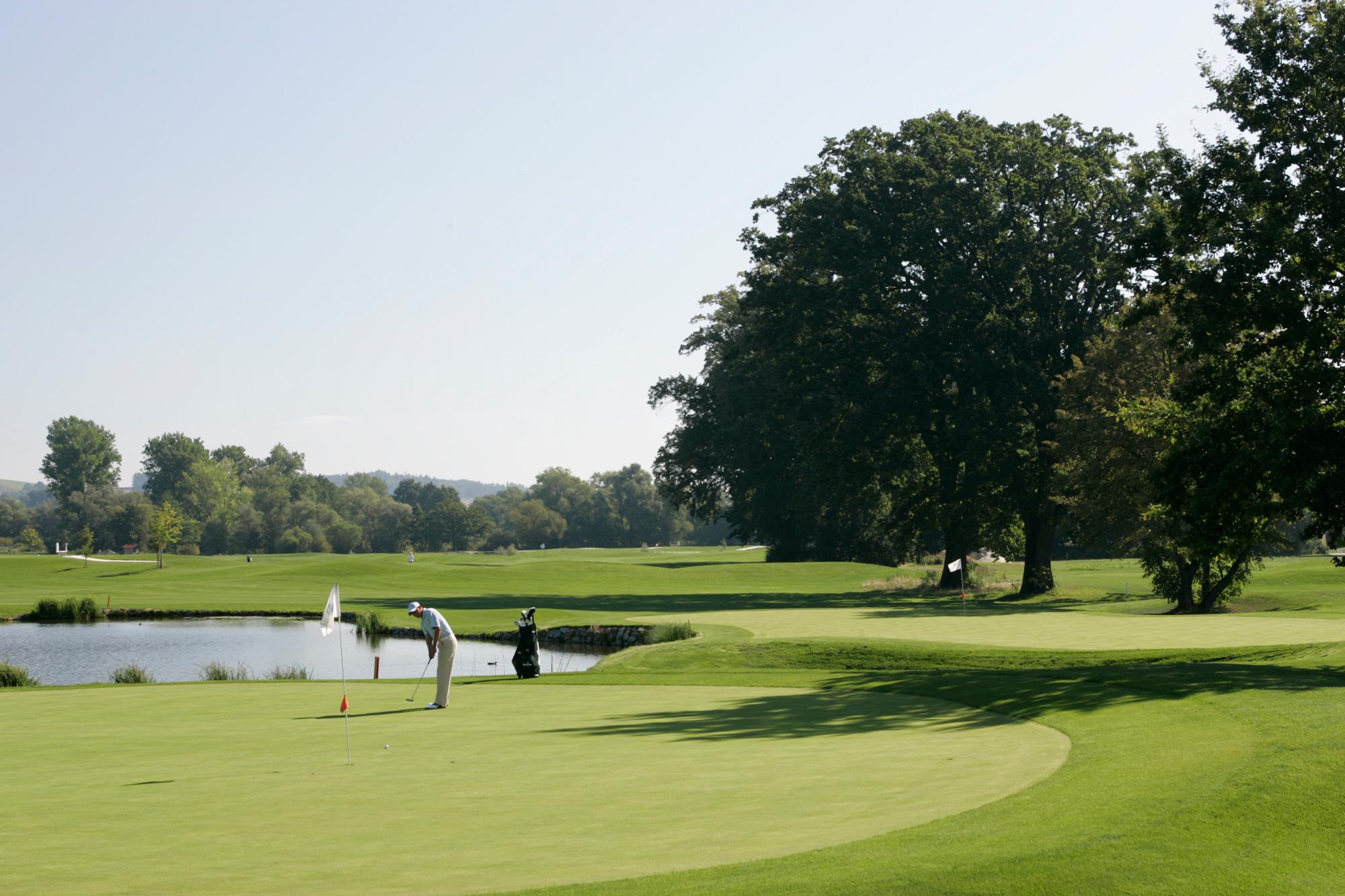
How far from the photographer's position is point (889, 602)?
169 ft

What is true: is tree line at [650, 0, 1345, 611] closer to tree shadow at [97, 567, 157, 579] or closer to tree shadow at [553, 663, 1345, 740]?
tree shadow at [553, 663, 1345, 740]

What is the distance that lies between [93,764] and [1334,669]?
1824 cm

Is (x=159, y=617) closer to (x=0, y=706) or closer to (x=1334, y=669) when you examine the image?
(x=0, y=706)

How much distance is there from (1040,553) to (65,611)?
4182 centimetres

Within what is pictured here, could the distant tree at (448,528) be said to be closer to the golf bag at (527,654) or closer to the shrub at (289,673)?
the shrub at (289,673)

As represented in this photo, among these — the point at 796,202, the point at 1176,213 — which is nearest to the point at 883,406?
the point at 796,202

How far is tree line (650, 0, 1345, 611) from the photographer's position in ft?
87.5

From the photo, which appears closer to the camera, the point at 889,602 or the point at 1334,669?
the point at 1334,669

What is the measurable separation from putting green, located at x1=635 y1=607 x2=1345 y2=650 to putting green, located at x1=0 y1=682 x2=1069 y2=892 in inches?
485

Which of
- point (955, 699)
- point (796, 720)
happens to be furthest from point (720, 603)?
point (796, 720)

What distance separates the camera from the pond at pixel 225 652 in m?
34.9

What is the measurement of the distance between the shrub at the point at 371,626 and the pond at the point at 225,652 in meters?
0.44

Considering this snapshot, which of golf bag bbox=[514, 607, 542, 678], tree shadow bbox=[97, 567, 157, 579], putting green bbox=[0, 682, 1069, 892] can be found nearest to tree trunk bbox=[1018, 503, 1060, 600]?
golf bag bbox=[514, 607, 542, 678]

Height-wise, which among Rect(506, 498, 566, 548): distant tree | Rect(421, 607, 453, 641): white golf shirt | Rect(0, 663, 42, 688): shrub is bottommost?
Rect(0, 663, 42, 688): shrub
